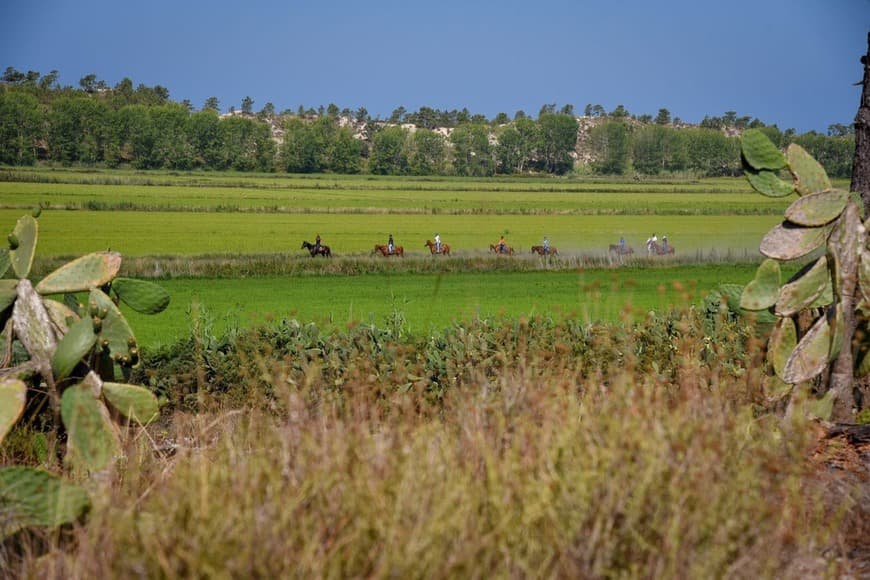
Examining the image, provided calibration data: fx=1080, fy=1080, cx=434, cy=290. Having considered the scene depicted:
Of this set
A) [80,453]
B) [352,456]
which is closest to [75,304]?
[80,453]

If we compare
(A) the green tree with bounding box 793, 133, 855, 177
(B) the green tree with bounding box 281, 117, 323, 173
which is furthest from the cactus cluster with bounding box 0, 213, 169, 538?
(B) the green tree with bounding box 281, 117, 323, 173

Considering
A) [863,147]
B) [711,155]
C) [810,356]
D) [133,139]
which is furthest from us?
[711,155]

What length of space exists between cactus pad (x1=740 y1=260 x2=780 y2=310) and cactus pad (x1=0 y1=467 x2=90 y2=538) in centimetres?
502

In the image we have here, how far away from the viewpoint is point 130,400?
22.9ft

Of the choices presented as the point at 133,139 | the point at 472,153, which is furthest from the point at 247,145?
the point at 472,153

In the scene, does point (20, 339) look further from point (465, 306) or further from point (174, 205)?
point (174, 205)

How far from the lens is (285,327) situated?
39.6 ft

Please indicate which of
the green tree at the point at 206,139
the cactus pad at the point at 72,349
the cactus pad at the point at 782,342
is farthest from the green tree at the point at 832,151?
the cactus pad at the point at 72,349

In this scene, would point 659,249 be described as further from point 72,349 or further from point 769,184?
point 72,349

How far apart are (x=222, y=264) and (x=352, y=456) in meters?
30.3

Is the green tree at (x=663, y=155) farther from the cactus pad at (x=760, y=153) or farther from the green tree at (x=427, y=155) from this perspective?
the cactus pad at (x=760, y=153)

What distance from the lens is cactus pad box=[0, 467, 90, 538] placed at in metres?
4.61

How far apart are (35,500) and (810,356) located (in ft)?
16.6

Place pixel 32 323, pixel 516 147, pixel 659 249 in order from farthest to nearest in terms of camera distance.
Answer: pixel 516 147, pixel 659 249, pixel 32 323
